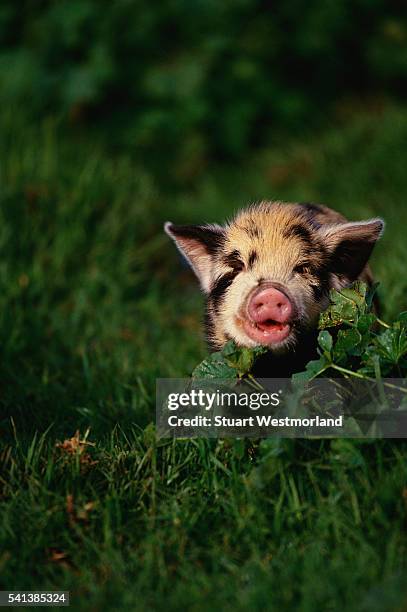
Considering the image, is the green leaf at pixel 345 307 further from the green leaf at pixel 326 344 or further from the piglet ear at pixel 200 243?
the piglet ear at pixel 200 243

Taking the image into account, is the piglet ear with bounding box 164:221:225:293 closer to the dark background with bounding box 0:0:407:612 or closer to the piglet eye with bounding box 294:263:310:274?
the piglet eye with bounding box 294:263:310:274

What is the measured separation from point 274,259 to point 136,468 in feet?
3.81

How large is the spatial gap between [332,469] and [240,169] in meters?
6.95

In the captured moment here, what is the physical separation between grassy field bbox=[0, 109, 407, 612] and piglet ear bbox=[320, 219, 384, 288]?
796 mm

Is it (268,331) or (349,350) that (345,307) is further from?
(268,331)

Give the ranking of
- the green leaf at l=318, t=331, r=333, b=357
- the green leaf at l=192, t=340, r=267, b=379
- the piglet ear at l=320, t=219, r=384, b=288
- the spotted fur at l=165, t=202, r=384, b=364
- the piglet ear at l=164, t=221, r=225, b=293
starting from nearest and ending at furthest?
the green leaf at l=318, t=331, r=333, b=357 → the green leaf at l=192, t=340, r=267, b=379 → the spotted fur at l=165, t=202, r=384, b=364 → the piglet ear at l=320, t=219, r=384, b=288 → the piglet ear at l=164, t=221, r=225, b=293

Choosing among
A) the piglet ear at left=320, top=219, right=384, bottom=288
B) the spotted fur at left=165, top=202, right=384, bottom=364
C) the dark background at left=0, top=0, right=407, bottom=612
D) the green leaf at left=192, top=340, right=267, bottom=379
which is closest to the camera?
the dark background at left=0, top=0, right=407, bottom=612

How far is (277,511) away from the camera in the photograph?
3213 mm

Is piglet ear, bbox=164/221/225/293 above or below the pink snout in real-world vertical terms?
above

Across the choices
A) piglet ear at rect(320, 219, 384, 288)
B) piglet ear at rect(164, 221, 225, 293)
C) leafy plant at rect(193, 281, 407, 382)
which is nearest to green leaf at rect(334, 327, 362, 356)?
leafy plant at rect(193, 281, 407, 382)

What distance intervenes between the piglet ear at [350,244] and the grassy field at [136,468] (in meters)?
0.80

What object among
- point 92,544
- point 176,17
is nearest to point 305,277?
point 92,544

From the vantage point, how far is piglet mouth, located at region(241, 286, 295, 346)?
140 inches

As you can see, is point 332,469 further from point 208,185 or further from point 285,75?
point 285,75
